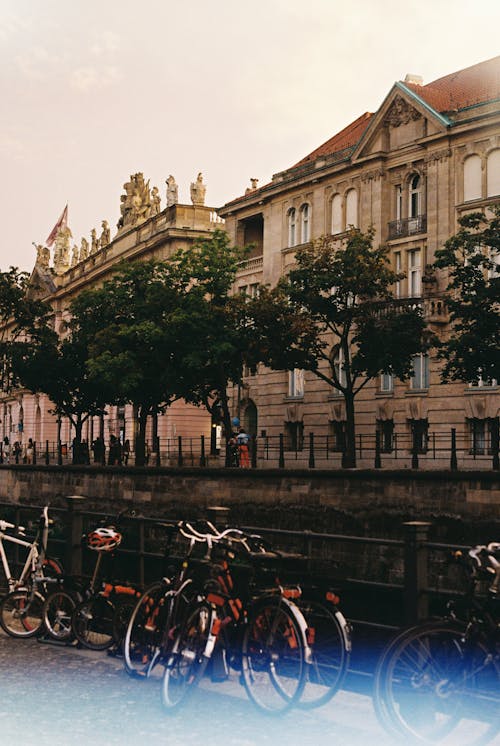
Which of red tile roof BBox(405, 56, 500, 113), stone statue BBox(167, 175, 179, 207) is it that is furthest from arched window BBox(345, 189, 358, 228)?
stone statue BBox(167, 175, 179, 207)

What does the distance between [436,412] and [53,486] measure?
1755 cm

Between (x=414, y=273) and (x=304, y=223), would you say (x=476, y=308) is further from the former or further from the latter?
(x=304, y=223)

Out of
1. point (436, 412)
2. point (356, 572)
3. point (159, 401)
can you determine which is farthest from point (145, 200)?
point (356, 572)

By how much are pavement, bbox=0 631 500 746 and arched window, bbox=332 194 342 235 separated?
4497 centimetres

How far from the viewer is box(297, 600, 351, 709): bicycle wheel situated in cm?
857

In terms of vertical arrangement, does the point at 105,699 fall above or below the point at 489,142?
below

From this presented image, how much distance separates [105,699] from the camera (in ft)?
30.8

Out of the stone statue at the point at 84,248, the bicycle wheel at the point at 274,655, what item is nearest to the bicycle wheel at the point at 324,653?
the bicycle wheel at the point at 274,655

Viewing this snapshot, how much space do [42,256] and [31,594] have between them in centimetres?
10237

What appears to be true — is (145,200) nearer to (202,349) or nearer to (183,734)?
(202,349)

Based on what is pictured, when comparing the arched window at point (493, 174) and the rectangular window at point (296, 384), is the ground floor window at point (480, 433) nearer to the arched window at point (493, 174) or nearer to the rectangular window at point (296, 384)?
the arched window at point (493, 174)

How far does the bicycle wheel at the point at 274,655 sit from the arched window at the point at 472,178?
4011cm

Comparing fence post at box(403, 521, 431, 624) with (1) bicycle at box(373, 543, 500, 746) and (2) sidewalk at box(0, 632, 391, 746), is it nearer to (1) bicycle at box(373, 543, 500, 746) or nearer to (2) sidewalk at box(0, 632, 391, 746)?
(2) sidewalk at box(0, 632, 391, 746)

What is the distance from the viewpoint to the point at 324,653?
8.71 m
